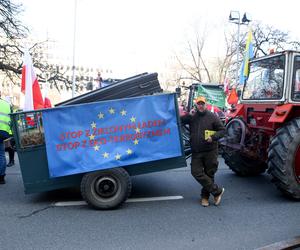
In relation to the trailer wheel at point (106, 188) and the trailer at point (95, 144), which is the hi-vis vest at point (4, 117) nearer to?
the trailer at point (95, 144)

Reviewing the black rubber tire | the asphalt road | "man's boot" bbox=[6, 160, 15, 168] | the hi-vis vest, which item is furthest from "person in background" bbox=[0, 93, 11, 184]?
the black rubber tire

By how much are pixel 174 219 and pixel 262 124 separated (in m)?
2.57

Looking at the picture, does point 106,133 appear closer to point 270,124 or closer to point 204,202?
point 204,202

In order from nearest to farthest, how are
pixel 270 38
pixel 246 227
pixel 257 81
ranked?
pixel 246 227, pixel 257 81, pixel 270 38

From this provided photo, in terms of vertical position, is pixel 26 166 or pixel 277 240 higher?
pixel 26 166

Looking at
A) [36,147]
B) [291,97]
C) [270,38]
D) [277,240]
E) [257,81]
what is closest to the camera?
[277,240]

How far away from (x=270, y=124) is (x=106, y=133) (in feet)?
9.23

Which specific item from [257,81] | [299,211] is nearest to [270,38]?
[257,81]

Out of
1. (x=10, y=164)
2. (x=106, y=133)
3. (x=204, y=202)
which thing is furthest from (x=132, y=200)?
(x=10, y=164)

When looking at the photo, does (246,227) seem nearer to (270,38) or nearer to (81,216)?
(81,216)

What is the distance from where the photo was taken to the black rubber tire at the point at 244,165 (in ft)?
22.5

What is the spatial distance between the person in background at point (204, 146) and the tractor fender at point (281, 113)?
864mm

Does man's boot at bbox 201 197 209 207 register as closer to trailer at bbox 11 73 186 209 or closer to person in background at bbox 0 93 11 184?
trailer at bbox 11 73 186 209

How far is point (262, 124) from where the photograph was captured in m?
6.14
